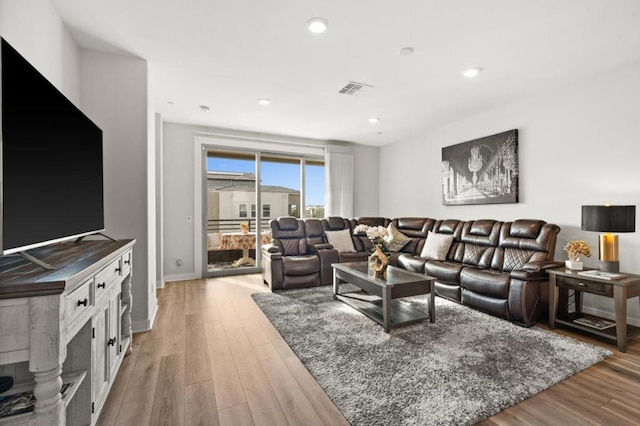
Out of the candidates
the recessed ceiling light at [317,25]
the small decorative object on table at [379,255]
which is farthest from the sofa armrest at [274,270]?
the recessed ceiling light at [317,25]

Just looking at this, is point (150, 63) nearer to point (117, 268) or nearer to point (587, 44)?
point (117, 268)

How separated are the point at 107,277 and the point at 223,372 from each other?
3.35 feet

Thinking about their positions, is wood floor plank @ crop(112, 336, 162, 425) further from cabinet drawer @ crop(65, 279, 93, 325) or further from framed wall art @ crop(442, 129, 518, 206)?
framed wall art @ crop(442, 129, 518, 206)

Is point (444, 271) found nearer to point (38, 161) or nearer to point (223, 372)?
point (223, 372)

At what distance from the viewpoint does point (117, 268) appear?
6.50ft

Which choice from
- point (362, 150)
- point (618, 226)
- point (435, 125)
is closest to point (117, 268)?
Answer: point (618, 226)

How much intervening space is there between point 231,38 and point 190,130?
9.59 feet

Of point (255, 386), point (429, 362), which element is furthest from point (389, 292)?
point (255, 386)

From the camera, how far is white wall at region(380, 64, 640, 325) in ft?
9.52

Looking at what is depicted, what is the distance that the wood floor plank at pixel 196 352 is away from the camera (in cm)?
205

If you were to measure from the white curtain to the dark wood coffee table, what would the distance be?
2582 mm

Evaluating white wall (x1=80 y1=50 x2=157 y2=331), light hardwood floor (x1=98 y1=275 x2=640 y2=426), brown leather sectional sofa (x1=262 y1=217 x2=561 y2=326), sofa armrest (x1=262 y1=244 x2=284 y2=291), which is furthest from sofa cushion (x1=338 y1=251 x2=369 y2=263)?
white wall (x1=80 y1=50 x2=157 y2=331)

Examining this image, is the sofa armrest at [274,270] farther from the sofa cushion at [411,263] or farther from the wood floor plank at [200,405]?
the wood floor plank at [200,405]

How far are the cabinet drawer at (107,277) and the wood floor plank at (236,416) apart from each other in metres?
0.95
